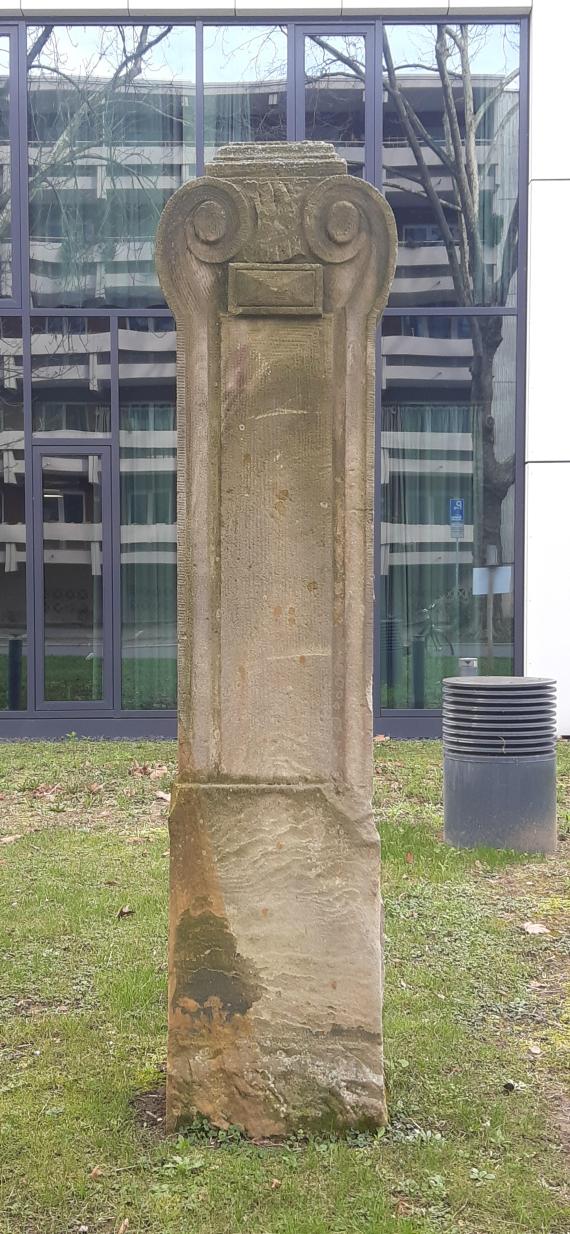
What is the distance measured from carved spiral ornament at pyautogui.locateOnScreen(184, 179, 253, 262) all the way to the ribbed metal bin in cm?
390

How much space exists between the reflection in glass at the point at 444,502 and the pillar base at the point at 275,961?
836 cm

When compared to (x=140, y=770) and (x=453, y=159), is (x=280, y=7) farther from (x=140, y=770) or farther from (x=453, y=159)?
(x=140, y=770)

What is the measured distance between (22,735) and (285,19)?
7.84 m

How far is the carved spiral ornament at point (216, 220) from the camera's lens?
3.28 m

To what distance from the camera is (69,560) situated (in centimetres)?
1146

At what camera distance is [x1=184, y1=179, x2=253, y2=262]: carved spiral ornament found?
3.28 metres

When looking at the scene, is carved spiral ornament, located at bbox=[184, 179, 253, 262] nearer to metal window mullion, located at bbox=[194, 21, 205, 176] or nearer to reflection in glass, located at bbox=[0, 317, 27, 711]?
reflection in glass, located at bbox=[0, 317, 27, 711]

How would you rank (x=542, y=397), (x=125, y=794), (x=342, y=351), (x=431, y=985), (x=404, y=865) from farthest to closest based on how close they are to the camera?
(x=542, y=397) < (x=125, y=794) < (x=404, y=865) < (x=431, y=985) < (x=342, y=351)

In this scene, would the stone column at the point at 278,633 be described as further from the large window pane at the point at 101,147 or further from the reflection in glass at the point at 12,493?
the large window pane at the point at 101,147

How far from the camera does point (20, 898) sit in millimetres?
5793

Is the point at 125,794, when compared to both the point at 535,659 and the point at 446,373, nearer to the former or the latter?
the point at 535,659

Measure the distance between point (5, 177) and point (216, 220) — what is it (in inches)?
363

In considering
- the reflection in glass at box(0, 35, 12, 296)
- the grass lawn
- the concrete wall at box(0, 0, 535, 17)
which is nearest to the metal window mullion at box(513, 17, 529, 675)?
the concrete wall at box(0, 0, 535, 17)

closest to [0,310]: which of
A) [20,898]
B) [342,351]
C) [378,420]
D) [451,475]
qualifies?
[378,420]
